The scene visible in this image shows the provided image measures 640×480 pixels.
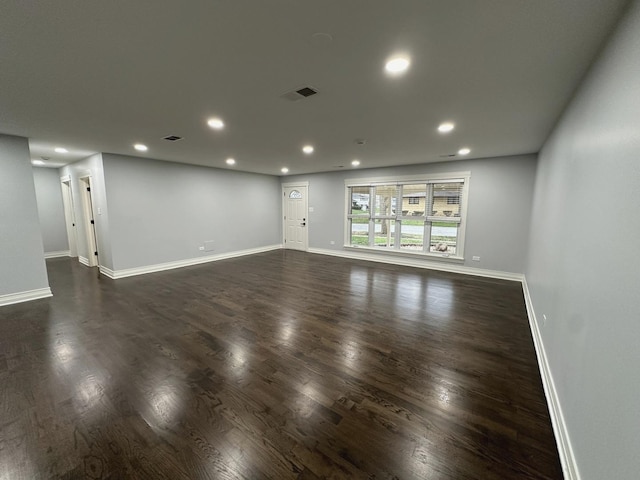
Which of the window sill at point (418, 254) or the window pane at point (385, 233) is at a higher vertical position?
the window pane at point (385, 233)

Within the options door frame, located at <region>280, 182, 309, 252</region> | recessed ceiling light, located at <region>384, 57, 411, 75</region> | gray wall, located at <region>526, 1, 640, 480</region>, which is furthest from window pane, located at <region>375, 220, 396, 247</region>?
recessed ceiling light, located at <region>384, 57, 411, 75</region>

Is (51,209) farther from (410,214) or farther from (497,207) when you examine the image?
(497,207)

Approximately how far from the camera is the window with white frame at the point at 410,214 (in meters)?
5.97

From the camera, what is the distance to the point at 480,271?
5695mm

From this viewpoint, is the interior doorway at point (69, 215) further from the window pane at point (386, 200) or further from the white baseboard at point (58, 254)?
the window pane at point (386, 200)

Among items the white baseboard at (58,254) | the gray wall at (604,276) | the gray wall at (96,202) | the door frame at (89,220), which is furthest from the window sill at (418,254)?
the white baseboard at (58,254)

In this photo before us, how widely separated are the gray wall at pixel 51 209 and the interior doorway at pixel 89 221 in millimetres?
1940

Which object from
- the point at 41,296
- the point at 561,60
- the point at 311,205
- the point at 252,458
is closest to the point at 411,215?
the point at 311,205

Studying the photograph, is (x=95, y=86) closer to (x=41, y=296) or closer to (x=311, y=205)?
(x=41, y=296)

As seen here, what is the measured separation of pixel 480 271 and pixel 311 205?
196 inches

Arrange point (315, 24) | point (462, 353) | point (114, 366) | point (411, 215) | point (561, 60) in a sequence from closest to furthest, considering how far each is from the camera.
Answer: point (315, 24), point (561, 60), point (114, 366), point (462, 353), point (411, 215)

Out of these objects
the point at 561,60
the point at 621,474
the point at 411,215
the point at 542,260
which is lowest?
the point at 621,474

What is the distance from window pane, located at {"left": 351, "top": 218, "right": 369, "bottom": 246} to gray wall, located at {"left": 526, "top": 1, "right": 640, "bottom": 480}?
533 centimetres

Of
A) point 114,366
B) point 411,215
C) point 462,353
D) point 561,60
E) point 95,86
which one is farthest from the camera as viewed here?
point 411,215
